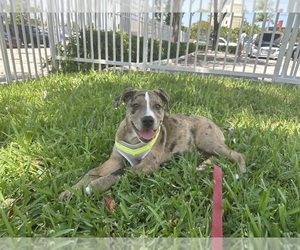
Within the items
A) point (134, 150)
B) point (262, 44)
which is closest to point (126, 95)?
point (134, 150)

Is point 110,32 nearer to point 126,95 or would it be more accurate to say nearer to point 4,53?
point 4,53

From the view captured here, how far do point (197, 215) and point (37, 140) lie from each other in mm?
1901

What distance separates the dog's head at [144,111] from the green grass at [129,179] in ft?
1.34

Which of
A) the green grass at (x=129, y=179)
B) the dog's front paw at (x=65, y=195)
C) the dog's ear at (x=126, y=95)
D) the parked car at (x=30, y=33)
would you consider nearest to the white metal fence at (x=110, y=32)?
the parked car at (x=30, y=33)

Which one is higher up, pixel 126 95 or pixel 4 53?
pixel 126 95

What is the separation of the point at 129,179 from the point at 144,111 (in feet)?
2.07

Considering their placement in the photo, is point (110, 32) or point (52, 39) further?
point (110, 32)

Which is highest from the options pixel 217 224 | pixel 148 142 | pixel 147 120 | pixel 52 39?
pixel 52 39

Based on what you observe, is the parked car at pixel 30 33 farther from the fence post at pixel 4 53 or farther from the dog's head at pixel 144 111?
the dog's head at pixel 144 111

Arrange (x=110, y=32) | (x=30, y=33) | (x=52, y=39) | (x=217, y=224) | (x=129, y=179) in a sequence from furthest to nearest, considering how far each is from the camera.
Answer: (x=110, y=32)
(x=52, y=39)
(x=30, y=33)
(x=129, y=179)
(x=217, y=224)

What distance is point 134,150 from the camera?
247 centimetres

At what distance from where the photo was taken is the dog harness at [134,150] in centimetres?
247

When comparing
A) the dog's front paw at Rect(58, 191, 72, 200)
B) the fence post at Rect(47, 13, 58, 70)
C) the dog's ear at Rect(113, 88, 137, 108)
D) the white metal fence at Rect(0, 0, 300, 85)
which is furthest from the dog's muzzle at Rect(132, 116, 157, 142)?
the fence post at Rect(47, 13, 58, 70)

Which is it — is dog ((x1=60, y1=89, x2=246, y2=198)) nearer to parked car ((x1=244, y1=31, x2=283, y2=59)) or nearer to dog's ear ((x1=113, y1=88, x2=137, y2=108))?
dog's ear ((x1=113, y1=88, x2=137, y2=108))
